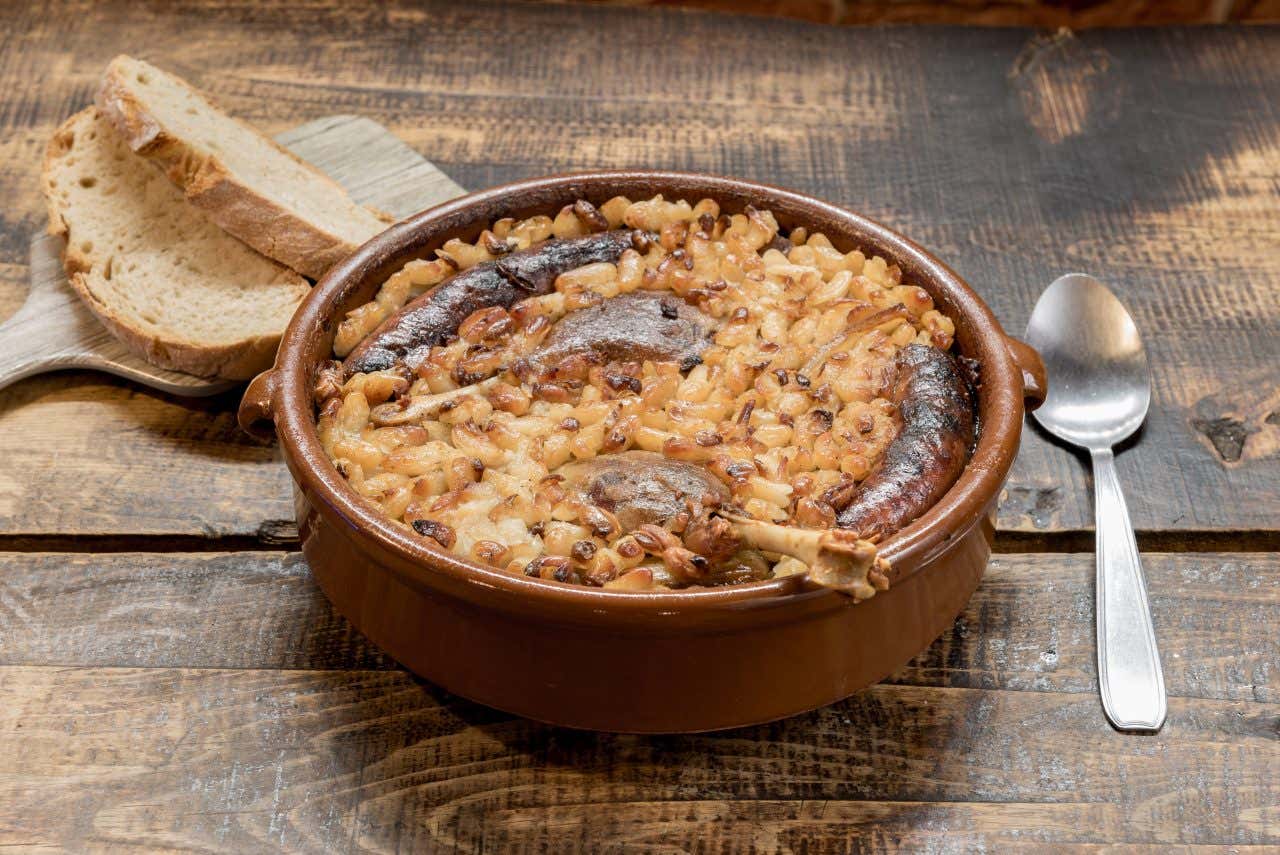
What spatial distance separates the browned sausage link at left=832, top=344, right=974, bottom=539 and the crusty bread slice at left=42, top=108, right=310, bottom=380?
1.42m

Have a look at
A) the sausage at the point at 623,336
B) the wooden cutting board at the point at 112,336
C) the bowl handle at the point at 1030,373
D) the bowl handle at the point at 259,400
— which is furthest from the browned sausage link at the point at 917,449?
the wooden cutting board at the point at 112,336

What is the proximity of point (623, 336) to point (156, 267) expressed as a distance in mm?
1370

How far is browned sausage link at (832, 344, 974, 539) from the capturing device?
2109 millimetres

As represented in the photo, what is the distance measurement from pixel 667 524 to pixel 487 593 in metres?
0.33

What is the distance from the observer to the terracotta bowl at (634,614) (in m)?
1.95

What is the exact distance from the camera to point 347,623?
250 cm

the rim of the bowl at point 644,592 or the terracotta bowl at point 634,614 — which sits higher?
the rim of the bowl at point 644,592

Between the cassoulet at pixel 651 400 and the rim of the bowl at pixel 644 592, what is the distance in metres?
0.05

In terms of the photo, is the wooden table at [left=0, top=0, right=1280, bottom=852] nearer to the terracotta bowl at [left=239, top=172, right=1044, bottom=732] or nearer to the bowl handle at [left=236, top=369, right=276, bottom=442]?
the terracotta bowl at [left=239, top=172, right=1044, bottom=732]

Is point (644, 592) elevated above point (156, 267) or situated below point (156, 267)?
above

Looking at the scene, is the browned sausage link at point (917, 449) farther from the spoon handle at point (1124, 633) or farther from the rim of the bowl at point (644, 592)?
the spoon handle at point (1124, 633)

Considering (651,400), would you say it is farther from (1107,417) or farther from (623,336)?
(1107,417)

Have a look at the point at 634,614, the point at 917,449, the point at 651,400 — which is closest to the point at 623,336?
the point at 651,400

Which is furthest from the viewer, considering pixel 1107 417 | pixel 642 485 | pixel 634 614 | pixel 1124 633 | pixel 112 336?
pixel 112 336
